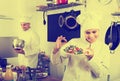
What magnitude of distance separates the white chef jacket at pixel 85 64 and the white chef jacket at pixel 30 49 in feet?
0.49

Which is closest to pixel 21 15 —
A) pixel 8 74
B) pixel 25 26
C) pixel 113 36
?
pixel 25 26

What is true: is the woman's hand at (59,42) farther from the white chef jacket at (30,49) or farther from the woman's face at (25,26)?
the woman's face at (25,26)

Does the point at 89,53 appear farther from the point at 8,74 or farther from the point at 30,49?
the point at 8,74

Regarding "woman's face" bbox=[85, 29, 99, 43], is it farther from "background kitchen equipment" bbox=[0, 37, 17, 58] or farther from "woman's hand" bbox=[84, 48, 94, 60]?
"background kitchen equipment" bbox=[0, 37, 17, 58]

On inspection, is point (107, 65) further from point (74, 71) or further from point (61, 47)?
point (61, 47)

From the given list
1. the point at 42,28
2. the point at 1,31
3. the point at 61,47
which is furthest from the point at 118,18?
the point at 1,31

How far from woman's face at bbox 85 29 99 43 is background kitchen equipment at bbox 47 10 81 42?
0.21ft

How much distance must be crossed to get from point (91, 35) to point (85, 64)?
202 mm

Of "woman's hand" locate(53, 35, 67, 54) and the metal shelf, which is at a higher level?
the metal shelf

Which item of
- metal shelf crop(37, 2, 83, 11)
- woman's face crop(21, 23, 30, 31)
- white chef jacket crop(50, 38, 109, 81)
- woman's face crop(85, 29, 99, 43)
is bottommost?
white chef jacket crop(50, 38, 109, 81)

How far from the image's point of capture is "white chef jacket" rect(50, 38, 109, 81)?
4.40 ft

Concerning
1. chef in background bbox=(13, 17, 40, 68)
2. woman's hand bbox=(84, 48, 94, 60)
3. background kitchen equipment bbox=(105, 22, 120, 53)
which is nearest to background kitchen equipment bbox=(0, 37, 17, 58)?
chef in background bbox=(13, 17, 40, 68)

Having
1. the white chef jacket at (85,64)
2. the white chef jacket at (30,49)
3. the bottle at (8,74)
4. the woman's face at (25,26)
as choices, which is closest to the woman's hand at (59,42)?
the white chef jacket at (85,64)

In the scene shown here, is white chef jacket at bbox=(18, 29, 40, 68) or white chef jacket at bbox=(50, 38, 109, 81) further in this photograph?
white chef jacket at bbox=(18, 29, 40, 68)
